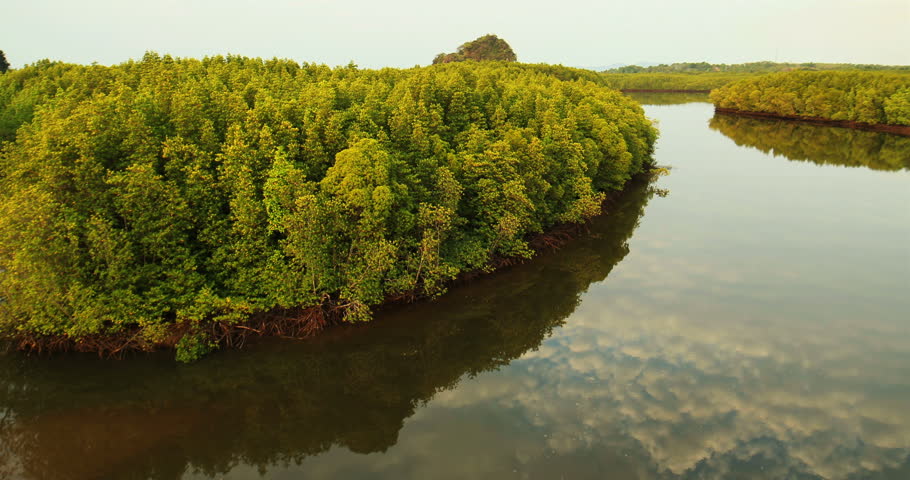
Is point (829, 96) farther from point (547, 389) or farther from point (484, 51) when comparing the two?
point (547, 389)

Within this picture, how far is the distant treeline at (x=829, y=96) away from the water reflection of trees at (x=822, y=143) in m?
4.00

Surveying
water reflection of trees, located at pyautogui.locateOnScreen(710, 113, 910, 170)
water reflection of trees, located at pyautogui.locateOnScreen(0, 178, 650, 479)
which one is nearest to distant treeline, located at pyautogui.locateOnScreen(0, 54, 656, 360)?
water reflection of trees, located at pyautogui.locateOnScreen(0, 178, 650, 479)

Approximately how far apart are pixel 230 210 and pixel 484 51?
Answer: 12285cm

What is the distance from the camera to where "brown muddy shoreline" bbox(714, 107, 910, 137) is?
11188 centimetres

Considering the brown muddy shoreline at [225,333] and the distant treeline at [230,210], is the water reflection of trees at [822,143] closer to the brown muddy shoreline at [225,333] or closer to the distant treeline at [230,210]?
the distant treeline at [230,210]

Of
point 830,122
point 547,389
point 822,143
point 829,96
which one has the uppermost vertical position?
point 829,96

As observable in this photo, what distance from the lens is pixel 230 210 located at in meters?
28.7

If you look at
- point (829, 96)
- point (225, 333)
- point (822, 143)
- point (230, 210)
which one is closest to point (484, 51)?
point (822, 143)

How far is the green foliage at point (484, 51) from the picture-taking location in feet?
451

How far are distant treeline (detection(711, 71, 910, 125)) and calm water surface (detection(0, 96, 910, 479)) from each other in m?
99.9

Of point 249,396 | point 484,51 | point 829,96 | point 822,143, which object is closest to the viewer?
point 249,396

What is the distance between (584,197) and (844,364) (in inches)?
864

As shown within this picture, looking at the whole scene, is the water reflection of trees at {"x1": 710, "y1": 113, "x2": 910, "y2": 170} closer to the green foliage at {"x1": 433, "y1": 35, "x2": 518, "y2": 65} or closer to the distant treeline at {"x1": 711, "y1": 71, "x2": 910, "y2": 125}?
the distant treeline at {"x1": 711, "y1": 71, "x2": 910, "y2": 125}

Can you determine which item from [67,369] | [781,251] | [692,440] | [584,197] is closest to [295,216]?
[67,369]
